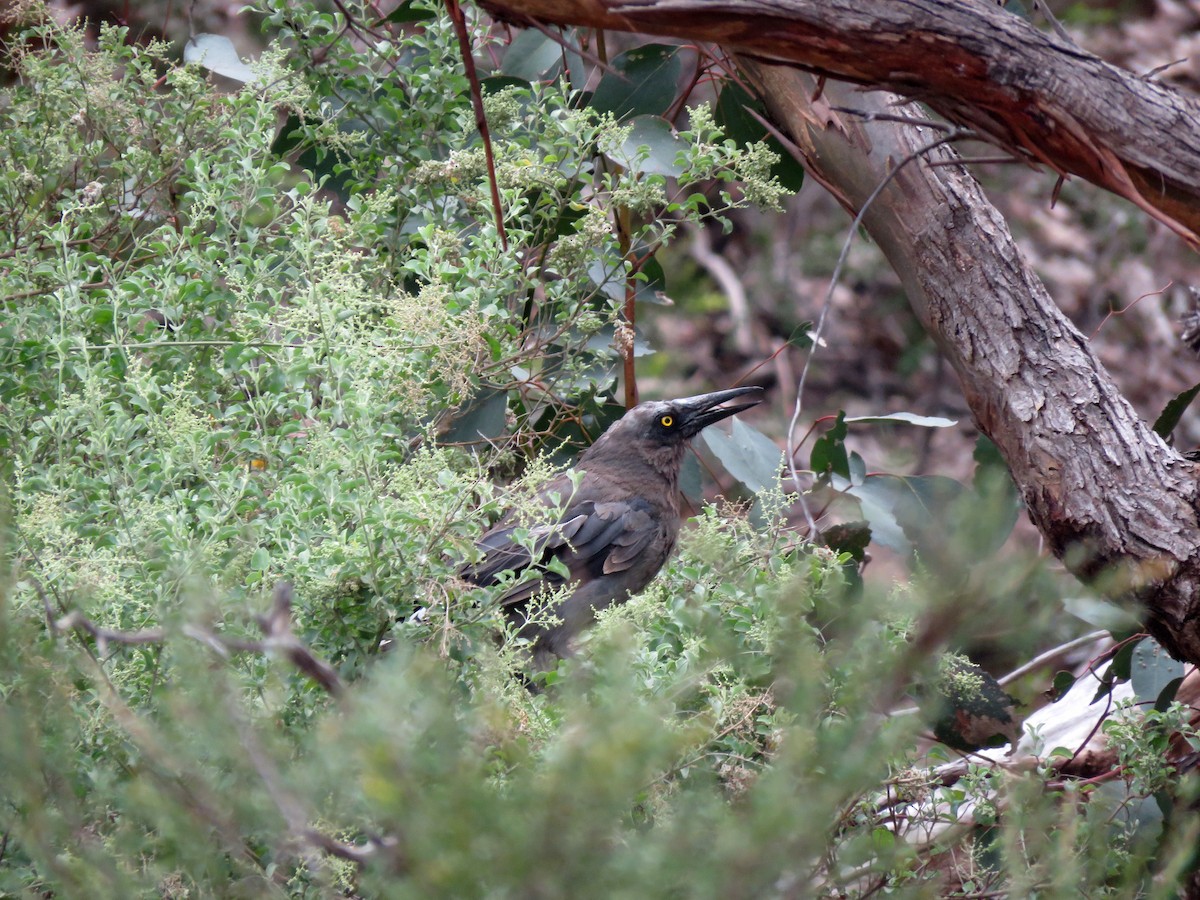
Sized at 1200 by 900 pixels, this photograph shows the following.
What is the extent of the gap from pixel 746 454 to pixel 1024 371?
28.6 inches

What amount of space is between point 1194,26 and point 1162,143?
18.0 feet

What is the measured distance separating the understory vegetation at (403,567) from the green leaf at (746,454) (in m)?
0.01

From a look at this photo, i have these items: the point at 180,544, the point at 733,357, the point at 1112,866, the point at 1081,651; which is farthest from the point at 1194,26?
the point at 180,544

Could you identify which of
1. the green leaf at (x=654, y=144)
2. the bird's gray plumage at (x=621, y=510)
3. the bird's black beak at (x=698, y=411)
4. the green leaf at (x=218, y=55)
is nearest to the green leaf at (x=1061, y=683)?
the bird's gray plumage at (x=621, y=510)

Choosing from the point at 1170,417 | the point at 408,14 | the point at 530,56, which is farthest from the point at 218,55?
the point at 1170,417

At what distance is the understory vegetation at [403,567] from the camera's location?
Answer: 0.92 metres

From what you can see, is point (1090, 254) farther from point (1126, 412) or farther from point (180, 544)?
point (180, 544)

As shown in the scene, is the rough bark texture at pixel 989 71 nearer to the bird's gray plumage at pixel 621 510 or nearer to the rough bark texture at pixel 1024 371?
the rough bark texture at pixel 1024 371

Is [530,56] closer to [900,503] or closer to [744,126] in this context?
[744,126]

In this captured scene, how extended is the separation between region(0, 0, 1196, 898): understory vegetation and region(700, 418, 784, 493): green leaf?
12 millimetres

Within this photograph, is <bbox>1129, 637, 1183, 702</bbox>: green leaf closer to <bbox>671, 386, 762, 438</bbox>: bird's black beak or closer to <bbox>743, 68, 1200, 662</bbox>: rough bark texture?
<bbox>743, 68, 1200, 662</bbox>: rough bark texture

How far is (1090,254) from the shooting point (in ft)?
20.1

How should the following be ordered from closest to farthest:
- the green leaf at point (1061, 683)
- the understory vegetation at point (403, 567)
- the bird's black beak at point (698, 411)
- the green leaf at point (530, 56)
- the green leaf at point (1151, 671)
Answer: the understory vegetation at point (403, 567) → the green leaf at point (1151, 671) → the green leaf at point (1061, 683) → the green leaf at point (530, 56) → the bird's black beak at point (698, 411)

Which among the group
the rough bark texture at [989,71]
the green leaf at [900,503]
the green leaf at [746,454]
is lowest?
the green leaf at [900,503]
